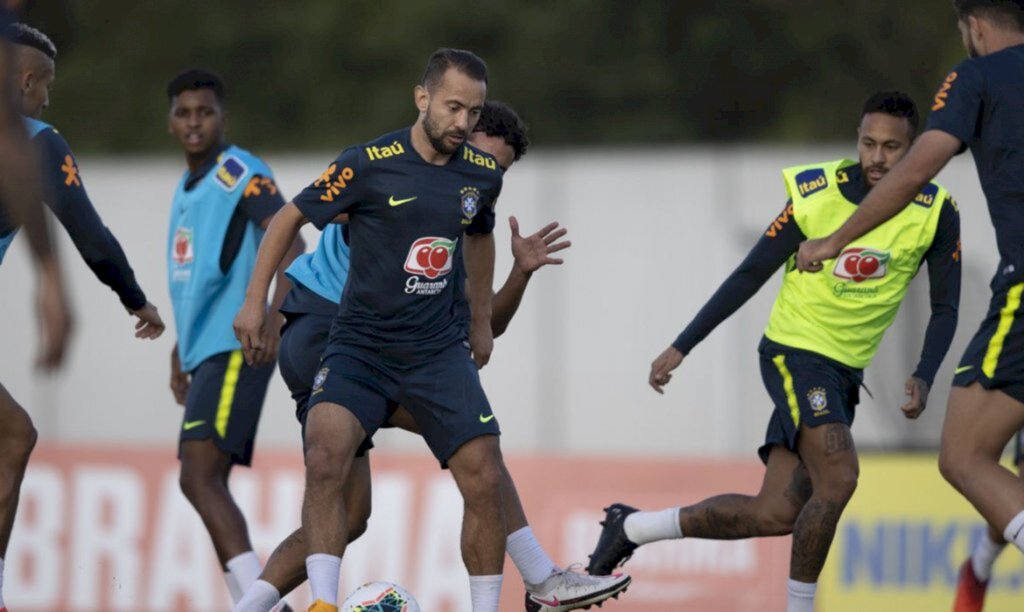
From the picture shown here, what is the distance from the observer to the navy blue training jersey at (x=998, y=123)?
23.0ft

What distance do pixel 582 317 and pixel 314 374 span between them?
30.1ft

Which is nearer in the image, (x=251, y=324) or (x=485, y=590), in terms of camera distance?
(x=251, y=324)

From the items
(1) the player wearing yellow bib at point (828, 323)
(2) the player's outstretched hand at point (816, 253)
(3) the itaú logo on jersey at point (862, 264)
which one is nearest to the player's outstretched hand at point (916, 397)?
(1) the player wearing yellow bib at point (828, 323)

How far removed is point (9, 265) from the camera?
17.2 m

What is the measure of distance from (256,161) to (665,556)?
458 cm

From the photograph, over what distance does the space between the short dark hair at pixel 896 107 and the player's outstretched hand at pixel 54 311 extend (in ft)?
12.8

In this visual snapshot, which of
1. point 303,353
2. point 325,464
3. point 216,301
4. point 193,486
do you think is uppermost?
point 216,301

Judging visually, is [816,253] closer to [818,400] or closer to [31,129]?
[818,400]

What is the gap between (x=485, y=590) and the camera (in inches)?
290

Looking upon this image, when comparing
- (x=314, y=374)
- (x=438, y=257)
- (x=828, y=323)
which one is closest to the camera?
(x=438, y=257)

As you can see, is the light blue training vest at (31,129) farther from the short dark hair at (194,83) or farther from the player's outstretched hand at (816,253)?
the player's outstretched hand at (816,253)

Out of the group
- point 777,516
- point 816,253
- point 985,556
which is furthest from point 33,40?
point 985,556

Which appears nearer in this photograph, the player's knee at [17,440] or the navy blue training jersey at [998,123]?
the navy blue training jersey at [998,123]

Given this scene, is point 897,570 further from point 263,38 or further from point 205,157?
point 263,38
